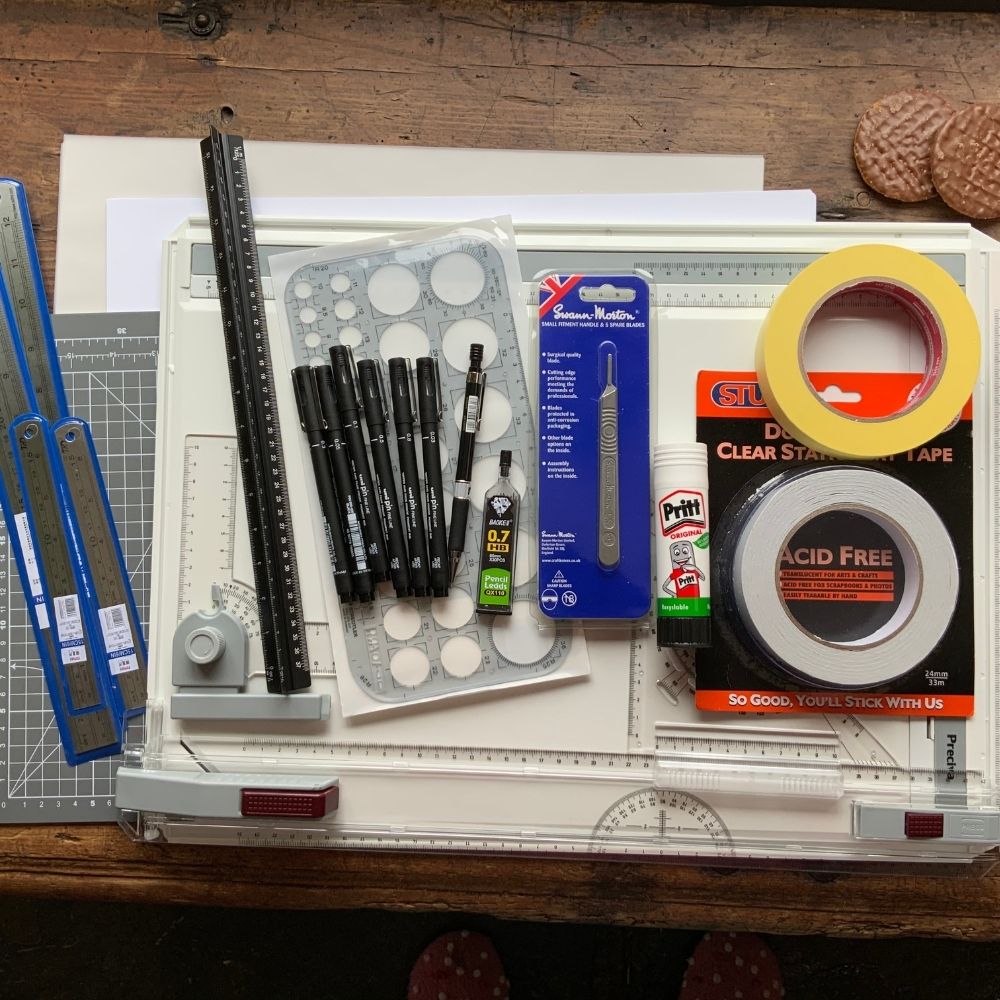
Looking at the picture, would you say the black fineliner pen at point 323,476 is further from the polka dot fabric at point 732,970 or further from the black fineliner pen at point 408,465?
the polka dot fabric at point 732,970

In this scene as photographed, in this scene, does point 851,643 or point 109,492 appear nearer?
point 851,643

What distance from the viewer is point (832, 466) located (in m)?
0.74

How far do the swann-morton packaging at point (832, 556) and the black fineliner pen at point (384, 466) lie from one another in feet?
1.01

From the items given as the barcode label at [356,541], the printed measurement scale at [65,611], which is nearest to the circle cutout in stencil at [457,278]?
the barcode label at [356,541]

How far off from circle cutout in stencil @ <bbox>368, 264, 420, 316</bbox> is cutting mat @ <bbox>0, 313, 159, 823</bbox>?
0.26 metres

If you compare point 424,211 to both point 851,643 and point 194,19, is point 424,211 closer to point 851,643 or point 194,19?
point 194,19

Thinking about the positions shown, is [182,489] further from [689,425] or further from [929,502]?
[929,502]

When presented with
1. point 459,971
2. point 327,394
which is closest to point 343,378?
point 327,394

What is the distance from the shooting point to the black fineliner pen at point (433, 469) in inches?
29.6

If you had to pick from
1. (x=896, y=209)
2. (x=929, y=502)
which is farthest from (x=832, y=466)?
(x=896, y=209)

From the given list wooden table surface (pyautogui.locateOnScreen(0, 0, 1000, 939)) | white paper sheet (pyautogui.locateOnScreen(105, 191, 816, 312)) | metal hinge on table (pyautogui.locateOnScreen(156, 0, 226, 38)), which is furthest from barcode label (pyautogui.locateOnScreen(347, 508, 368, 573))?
metal hinge on table (pyautogui.locateOnScreen(156, 0, 226, 38))

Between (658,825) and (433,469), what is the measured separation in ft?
1.35

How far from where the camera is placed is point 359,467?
2.50 feet

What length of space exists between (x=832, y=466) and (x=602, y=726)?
0.34m
